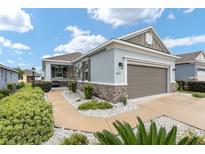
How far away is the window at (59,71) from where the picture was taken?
760 inches

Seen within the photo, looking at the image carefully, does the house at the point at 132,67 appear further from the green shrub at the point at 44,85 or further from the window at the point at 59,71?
the window at the point at 59,71

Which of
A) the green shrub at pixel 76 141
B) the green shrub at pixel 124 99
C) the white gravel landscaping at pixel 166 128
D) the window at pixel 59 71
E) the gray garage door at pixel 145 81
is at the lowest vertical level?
the white gravel landscaping at pixel 166 128

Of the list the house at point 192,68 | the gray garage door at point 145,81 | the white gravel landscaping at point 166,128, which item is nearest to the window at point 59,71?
the gray garage door at point 145,81

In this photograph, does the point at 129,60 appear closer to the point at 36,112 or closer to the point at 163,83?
the point at 163,83

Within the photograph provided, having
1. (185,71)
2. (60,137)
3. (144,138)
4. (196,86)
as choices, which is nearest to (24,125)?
(60,137)

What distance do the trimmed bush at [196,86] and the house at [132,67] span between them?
4.58 metres

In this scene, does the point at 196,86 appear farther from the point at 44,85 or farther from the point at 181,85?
the point at 44,85

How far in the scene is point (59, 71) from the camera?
19781 mm

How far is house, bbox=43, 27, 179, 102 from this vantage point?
8570 mm

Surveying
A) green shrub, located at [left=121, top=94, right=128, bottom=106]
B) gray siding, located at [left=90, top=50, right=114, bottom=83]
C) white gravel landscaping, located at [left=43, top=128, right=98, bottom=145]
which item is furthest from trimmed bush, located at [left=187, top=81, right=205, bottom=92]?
white gravel landscaping, located at [left=43, top=128, right=98, bottom=145]

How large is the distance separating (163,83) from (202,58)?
12141 mm

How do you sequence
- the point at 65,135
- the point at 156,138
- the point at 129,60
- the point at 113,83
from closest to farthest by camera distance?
the point at 156,138 → the point at 65,135 → the point at 113,83 → the point at 129,60

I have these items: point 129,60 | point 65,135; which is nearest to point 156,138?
point 65,135
